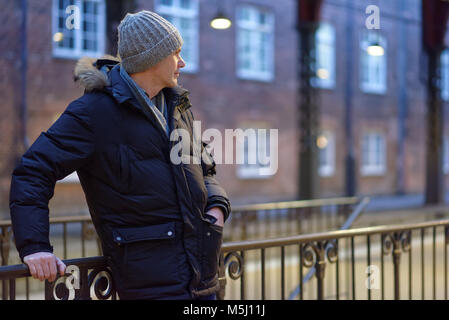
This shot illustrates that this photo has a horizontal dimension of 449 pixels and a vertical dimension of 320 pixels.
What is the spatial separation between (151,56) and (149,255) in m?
0.73

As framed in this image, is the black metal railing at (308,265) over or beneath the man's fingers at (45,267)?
beneath

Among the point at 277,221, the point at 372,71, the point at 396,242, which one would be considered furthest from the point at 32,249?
the point at 372,71

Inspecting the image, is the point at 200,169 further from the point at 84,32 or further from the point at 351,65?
the point at 351,65

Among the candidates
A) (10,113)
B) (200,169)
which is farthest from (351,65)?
(200,169)

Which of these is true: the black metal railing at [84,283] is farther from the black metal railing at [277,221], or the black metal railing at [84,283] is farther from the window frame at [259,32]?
the window frame at [259,32]

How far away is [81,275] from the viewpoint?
2311 mm

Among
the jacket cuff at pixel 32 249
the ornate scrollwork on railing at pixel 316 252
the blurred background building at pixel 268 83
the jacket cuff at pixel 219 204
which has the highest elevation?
the blurred background building at pixel 268 83

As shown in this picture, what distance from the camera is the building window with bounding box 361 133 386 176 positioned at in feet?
76.1

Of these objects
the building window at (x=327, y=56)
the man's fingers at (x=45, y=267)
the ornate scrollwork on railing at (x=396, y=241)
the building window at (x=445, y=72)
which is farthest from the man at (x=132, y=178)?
the building window at (x=445, y=72)

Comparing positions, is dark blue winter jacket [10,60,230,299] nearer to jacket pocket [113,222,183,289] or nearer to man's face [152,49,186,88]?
jacket pocket [113,222,183,289]

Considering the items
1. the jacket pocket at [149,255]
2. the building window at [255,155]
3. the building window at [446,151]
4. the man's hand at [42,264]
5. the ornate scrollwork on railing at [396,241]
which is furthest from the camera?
the building window at [446,151]

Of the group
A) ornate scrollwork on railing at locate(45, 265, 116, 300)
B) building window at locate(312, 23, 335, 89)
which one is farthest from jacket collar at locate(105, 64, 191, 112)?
building window at locate(312, 23, 335, 89)

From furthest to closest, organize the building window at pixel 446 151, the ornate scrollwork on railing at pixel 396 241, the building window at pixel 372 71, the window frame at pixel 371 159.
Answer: the building window at pixel 446 151, the window frame at pixel 371 159, the building window at pixel 372 71, the ornate scrollwork on railing at pixel 396 241

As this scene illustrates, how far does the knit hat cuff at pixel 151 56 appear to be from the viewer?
2.08 meters
